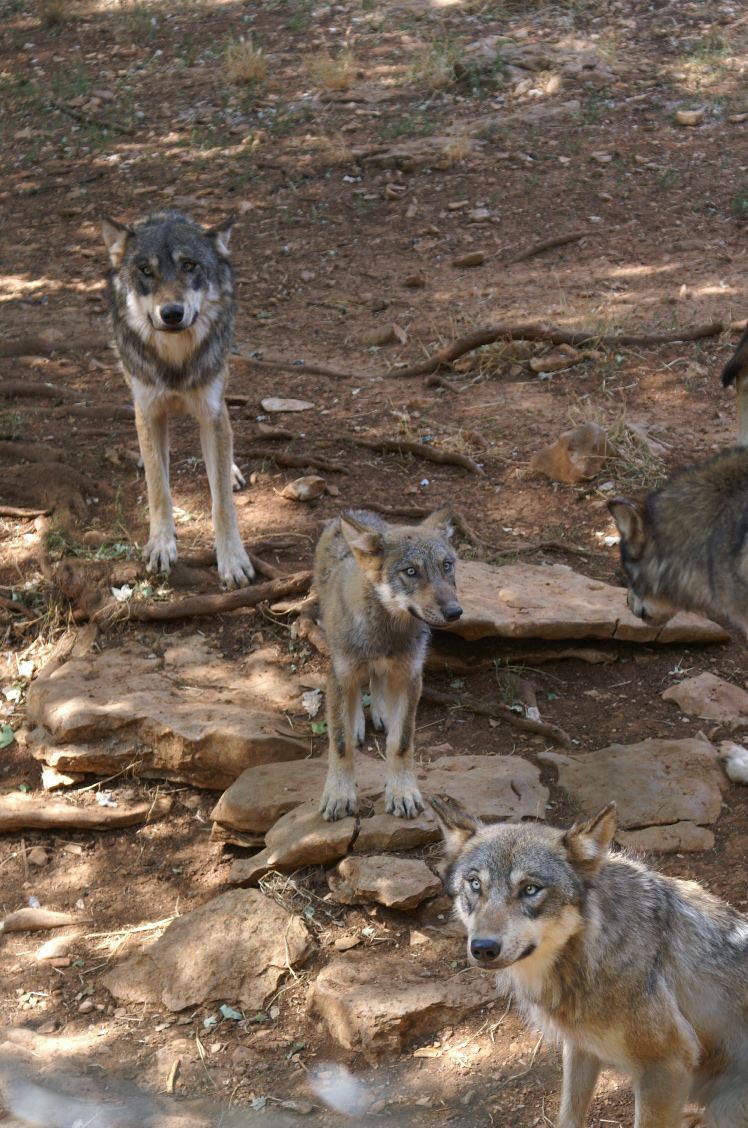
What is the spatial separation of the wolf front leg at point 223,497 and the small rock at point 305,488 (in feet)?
2.63

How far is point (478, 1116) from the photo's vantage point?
3875mm

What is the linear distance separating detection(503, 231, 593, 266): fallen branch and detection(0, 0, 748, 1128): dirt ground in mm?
174

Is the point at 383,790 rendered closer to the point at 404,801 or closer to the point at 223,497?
the point at 404,801

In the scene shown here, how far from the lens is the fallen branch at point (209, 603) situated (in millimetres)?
6781

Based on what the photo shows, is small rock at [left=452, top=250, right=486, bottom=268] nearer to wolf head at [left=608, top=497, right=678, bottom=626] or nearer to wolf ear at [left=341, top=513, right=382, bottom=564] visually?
wolf head at [left=608, top=497, right=678, bottom=626]

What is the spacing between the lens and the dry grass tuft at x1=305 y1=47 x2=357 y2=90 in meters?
16.0

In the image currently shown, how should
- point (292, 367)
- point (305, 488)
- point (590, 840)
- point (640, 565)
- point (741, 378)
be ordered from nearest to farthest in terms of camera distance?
point (590, 840) → point (640, 565) → point (741, 378) → point (305, 488) → point (292, 367)

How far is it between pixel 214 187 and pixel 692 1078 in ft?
45.3

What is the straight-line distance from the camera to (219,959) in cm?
468

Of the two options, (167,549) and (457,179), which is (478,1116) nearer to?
(167,549)

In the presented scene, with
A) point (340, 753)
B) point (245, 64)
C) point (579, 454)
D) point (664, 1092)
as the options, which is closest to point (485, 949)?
point (664, 1092)

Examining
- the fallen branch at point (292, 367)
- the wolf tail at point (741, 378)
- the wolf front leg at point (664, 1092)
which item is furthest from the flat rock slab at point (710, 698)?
Result: the fallen branch at point (292, 367)

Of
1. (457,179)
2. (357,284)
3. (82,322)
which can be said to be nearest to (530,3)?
(457,179)

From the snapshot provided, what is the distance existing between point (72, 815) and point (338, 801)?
1723mm
